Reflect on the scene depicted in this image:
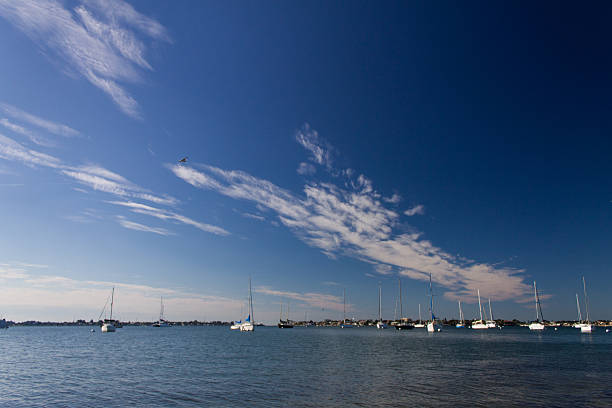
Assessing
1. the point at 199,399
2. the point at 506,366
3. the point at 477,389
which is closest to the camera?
the point at 199,399

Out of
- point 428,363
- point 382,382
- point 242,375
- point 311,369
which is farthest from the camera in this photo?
point 428,363

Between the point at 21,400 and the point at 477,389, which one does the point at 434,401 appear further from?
the point at 21,400

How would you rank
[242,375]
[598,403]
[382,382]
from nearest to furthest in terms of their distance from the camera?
[598,403] < [382,382] < [242,375]

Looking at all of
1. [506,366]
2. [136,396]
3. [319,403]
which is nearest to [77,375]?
[136,396]

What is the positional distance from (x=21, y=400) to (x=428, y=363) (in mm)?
44331

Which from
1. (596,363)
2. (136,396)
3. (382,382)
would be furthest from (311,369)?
(596,363)

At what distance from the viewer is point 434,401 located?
2481 cm

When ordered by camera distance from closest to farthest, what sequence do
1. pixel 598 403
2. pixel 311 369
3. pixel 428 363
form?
pixel 598 403
pixel 311 369
pixel 428 363

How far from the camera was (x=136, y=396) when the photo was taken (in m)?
27.0

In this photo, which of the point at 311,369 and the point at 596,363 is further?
the point at 596,363

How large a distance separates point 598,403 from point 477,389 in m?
8.01

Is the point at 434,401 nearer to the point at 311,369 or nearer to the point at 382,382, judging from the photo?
the point at 382,382

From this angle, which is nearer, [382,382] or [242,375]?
[382,382]

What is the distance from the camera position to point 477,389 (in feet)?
95.3
